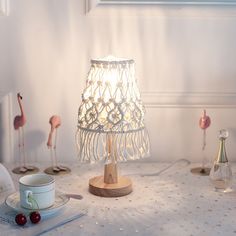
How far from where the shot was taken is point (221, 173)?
4.33 ft

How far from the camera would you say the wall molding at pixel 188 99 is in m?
1.56

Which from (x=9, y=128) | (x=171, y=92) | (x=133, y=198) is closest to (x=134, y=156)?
(x=133, y=198)

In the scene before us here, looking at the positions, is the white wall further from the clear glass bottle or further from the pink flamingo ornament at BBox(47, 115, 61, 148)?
the clear glass bottle

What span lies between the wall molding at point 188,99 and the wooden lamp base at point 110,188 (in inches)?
13.4

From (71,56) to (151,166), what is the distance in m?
0.44

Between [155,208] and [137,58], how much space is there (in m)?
0.55

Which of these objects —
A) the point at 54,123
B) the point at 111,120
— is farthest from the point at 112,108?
the point at 54,123

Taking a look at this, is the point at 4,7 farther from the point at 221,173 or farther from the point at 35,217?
the point at 221,173

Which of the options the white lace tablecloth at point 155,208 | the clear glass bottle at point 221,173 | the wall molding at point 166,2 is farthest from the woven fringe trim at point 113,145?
the wall molding at point 166,2

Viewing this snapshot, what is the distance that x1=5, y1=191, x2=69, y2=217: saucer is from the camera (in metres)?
1.12

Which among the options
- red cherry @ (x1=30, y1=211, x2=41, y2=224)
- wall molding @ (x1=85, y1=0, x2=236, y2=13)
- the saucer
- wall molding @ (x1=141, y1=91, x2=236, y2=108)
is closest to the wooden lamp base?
the saucer

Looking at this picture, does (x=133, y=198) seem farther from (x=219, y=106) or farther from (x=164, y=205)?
(x=219, y=106)

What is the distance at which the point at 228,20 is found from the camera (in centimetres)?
153

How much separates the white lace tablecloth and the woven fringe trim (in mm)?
105
